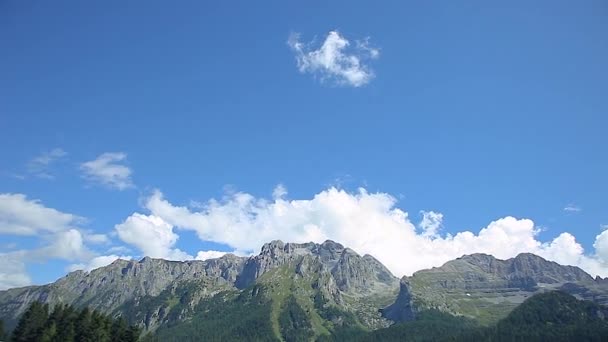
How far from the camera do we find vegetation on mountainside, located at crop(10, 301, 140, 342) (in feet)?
356

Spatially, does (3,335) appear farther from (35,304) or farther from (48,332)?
(48,332)

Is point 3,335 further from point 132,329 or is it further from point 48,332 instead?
point 132,329

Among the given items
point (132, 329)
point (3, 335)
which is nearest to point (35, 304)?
Answer: point (3, 335)

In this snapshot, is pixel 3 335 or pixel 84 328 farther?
pixel 3 335

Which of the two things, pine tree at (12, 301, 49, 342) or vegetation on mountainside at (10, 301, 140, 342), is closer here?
vegetation on mountainside at (10, 301, 140, 342)

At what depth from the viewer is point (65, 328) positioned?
11231cm

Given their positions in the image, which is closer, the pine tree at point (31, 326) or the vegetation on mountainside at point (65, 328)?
the vegetation on mountainside at point (65, 328)

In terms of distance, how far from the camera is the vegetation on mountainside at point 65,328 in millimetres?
108438

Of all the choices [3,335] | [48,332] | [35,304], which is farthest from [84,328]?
[3,335]

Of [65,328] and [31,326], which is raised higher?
[31,326]

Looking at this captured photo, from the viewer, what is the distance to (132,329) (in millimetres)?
119000

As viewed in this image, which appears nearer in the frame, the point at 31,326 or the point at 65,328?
the point at 31,326

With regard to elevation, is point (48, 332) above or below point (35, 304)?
below

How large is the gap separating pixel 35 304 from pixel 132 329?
23.6 metres
